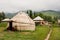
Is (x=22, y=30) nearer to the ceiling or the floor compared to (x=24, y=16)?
nearer to the floor

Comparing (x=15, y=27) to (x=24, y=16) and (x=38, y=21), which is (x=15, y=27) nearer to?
(x=24, y=16)

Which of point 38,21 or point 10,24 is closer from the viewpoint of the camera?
point 10,24

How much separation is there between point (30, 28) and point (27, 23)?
130 cm

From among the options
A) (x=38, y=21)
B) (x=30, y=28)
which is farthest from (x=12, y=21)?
(x=38, y=21)

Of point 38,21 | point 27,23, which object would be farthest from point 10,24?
point 38,21

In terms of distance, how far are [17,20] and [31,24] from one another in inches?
129

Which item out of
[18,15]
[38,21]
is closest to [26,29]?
[18,15]

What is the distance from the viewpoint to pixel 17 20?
43.1 meters

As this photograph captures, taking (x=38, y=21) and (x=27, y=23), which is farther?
(x=38, y=21)

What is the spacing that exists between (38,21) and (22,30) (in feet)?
116

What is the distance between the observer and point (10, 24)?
44062 mm

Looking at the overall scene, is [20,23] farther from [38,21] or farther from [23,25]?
[38,21]

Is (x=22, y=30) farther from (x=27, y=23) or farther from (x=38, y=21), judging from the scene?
(x=38, y=21)

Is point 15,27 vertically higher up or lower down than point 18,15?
lower down
